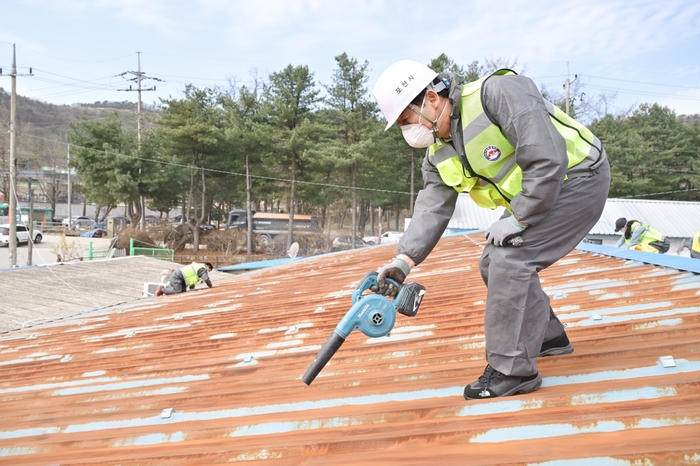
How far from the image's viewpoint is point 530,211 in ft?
5.88

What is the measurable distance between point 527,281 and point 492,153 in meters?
0.50

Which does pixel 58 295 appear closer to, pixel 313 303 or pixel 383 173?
pixel 313 303

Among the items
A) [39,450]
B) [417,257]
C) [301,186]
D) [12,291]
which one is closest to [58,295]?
[12,291]

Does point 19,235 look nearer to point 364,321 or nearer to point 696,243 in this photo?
point 696,243

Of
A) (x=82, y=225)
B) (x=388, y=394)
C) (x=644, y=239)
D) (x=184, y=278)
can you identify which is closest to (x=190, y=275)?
(x=184, y=278)

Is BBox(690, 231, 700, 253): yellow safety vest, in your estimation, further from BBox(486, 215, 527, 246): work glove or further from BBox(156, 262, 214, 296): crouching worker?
BBox(486, 215, 527, 246): work glove

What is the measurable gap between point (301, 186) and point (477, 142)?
29.9 m

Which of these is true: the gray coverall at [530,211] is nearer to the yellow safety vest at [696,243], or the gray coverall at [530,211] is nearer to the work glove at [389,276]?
the work glove at [389,276]

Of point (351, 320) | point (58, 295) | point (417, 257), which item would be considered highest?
point (417, 257)

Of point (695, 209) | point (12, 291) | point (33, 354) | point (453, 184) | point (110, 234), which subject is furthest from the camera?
point (110, 234)

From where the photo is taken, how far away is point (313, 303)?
5344 millimetres

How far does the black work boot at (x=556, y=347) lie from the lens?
2.29 metres

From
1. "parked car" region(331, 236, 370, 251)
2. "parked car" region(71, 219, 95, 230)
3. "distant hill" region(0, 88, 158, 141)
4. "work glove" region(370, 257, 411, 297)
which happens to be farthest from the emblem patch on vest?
"distant hill" region(0, 88, 158, 141)

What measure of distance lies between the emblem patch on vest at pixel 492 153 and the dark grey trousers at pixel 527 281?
282 millimetres
